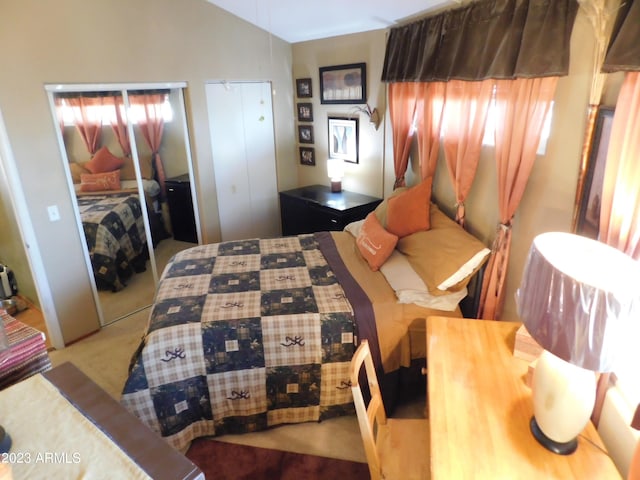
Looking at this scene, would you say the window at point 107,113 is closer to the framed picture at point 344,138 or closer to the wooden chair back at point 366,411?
the framed picture at point 344,138

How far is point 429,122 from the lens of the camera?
3029 millimetres

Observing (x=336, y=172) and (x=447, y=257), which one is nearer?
(x=447, y=257)

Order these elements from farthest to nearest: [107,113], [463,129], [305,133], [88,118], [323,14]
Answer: [305,133] → [323,14] → [107,113] → [88,118] → [463,129]

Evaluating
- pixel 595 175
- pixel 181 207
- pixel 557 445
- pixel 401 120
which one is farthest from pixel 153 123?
pixel 557 445

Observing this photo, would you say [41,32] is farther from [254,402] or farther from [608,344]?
[608,344]

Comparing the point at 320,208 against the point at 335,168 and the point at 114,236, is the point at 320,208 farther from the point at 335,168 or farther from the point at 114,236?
the point at 114,236

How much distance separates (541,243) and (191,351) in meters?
1.79

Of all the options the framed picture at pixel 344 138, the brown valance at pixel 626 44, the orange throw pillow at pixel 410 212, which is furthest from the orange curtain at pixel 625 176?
the framed picture at pixel 344 138

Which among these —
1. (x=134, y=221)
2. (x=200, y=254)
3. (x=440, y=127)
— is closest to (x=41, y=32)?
(x=134, y=221)

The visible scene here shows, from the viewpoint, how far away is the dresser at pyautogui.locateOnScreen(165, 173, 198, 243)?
12.9ft

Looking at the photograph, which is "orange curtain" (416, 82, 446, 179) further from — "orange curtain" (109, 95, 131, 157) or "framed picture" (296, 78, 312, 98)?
"orange curtain" (109, 95, 131, 157)

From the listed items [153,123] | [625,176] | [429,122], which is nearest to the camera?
[625,176]

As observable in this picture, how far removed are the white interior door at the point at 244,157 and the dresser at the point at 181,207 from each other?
341 millimetres

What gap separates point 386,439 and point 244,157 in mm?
3414
